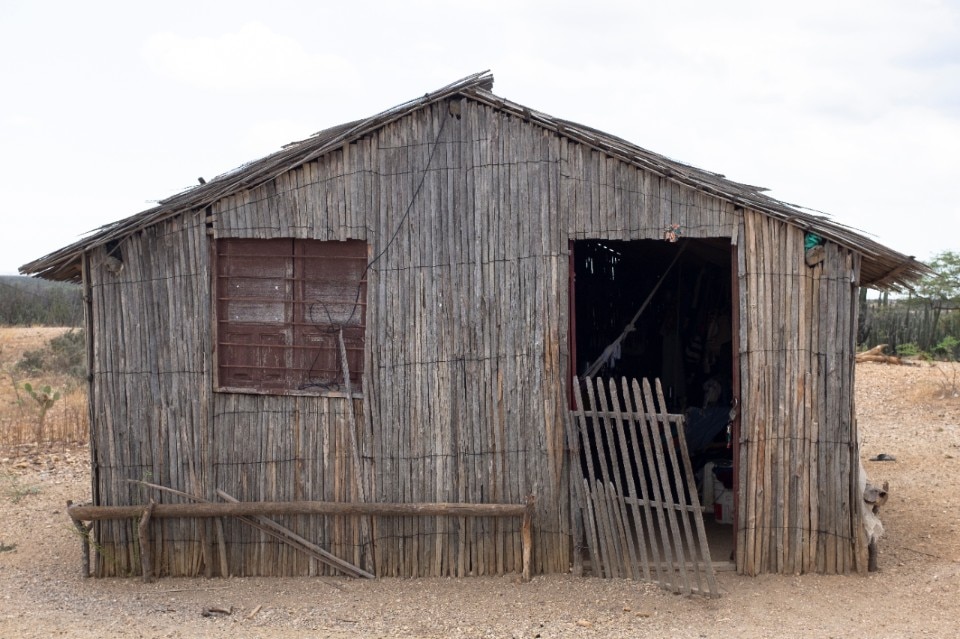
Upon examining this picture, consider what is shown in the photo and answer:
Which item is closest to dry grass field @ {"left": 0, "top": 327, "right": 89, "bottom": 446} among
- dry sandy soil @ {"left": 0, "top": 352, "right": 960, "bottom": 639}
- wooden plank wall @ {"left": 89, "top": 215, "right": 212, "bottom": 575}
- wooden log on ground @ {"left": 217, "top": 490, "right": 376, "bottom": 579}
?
dry sandy soil @ {"left": 0, "top": 352, "right": 960, "bottom": 639}

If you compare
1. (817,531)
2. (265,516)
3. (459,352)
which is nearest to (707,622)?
(817,531)

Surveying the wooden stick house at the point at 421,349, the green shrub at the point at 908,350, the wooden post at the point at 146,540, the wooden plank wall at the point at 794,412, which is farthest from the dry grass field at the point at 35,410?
the green shrub at the point at 908,350

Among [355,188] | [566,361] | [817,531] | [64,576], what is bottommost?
[64,576]

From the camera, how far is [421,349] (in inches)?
320

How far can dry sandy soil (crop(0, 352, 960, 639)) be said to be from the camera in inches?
271

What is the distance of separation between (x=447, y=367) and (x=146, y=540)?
305 centimetres

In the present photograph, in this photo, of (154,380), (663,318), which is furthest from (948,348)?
(154,380)

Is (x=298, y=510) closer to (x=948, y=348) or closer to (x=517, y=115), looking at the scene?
(x=517, y=115)

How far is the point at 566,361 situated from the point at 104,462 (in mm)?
4195

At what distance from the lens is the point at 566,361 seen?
7988 mm

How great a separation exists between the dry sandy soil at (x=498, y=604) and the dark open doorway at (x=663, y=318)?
140 inches

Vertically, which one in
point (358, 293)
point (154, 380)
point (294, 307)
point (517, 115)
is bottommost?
point (154, 380)

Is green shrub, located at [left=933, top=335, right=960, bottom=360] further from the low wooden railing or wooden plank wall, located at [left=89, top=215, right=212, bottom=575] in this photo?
wooden plank wall, located at [left=89, top=215, right=212, bottom=575]

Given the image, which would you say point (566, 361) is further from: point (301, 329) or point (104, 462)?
point (104, 462)
